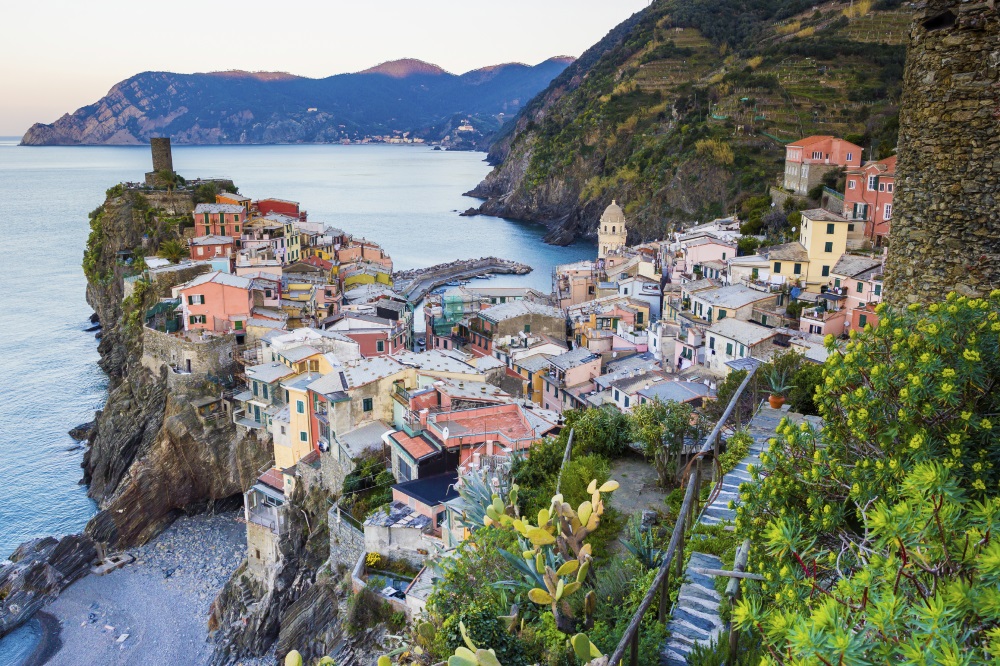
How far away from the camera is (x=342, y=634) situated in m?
13.1

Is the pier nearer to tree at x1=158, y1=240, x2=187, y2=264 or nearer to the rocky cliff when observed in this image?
tree at x1=158, y1=240, x2=187, y2=264

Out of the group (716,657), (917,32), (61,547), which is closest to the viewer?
(716,657)

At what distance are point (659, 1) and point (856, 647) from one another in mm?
108878

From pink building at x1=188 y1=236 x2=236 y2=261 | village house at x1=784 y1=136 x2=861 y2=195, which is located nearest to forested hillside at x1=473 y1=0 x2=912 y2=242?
village house at x1=784 y1=136 x2=861 y2=195

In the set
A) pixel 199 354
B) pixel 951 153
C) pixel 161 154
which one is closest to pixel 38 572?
pixel 199 354

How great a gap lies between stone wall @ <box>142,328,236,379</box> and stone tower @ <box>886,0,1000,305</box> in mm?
23717

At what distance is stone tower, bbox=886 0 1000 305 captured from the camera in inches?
170

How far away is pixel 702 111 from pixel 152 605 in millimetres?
56209

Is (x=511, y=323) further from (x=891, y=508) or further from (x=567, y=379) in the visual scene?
(x=891, y=508)

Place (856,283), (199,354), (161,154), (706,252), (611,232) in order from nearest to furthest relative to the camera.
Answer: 1. (856,283)
2. (199,354)
3. (706,252)
4. (161,154)
5. (611,232)

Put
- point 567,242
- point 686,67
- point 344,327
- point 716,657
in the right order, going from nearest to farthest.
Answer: point 716,657 → point 344,327 → point 567,242 → point 686,67

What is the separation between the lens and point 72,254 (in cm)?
6494

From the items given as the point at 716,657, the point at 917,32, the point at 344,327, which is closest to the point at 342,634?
the point at 716,657

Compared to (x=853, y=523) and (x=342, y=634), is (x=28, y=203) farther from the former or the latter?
(x=853, y=523)
